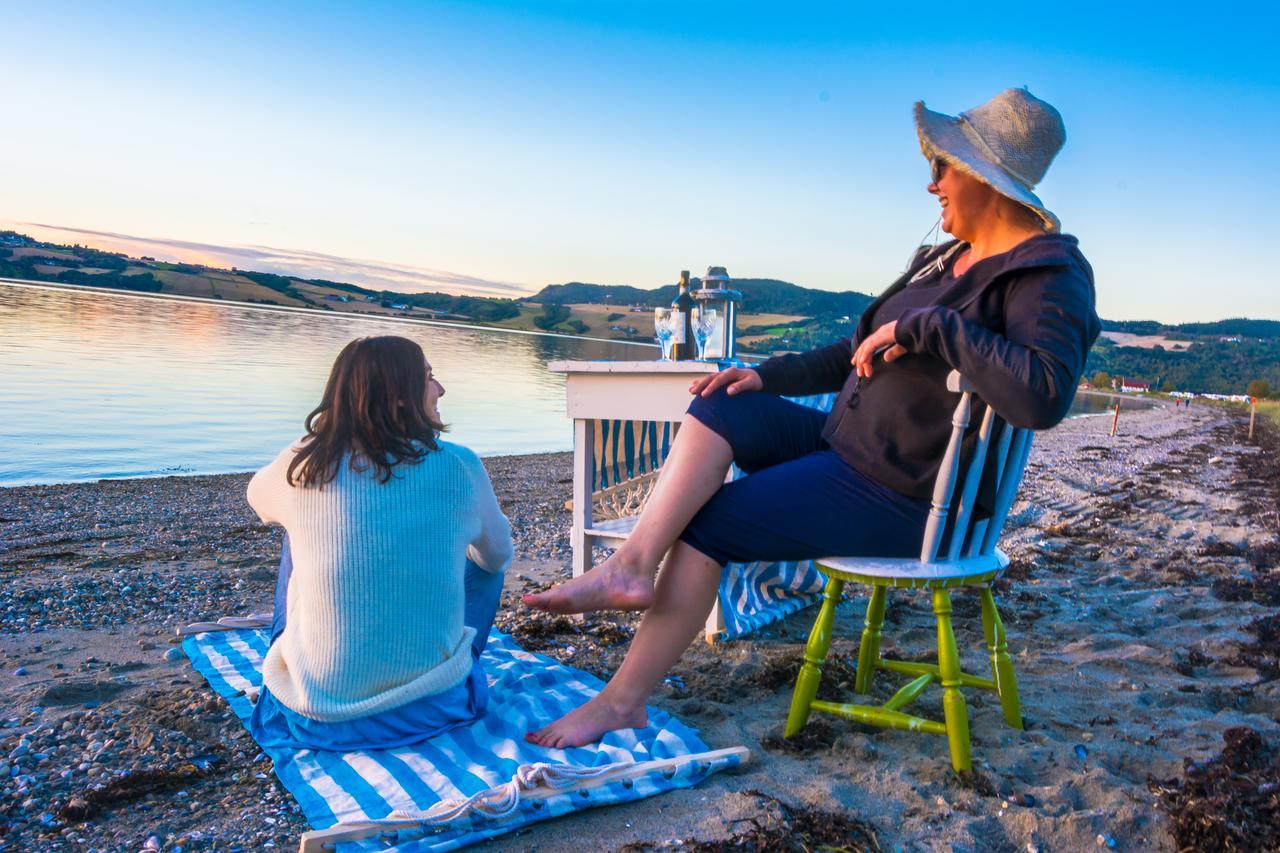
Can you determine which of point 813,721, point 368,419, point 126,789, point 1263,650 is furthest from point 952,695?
point 126,789

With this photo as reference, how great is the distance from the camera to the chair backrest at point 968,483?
2.10 meters

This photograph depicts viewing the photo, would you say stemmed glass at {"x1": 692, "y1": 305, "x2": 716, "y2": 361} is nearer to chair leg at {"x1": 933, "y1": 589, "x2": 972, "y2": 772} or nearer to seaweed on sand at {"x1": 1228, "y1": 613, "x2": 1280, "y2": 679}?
chair leg at {"x1": 933, "y1": 589, "x2": 972, "y2": 772}

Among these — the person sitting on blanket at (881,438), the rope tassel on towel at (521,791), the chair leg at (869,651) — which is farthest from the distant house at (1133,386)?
the rope tassel on towel at (521,791)

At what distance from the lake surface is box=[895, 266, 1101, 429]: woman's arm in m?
4.43

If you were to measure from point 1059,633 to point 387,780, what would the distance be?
2.73 m

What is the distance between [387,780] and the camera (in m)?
2.13

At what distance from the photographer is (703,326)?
141 inches

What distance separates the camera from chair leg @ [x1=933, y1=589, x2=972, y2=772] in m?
2.21

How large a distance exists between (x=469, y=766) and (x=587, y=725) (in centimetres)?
31

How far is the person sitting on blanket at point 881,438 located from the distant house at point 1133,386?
6820 centimetres

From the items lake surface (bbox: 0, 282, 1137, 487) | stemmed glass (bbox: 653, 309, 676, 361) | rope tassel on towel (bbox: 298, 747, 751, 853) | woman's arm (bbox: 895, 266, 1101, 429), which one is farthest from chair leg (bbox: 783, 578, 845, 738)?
lake surface (bbox: 0, 282, 1137, 487)

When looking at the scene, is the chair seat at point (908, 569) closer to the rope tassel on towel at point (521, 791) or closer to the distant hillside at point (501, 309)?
the rope tassel on towel at point (521, 791)

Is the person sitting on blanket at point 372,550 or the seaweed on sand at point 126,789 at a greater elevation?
the person sitting on blanket at point 372,550

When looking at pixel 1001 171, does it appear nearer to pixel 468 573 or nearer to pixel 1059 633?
pixel 468 573
